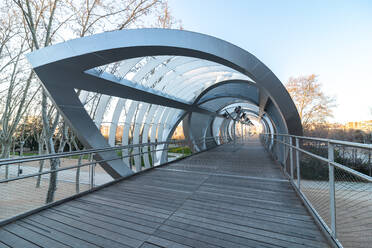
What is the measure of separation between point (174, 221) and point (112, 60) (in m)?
4.33

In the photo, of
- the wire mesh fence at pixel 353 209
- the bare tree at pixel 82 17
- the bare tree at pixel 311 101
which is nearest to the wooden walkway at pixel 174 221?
the wire mesh fence at pixel 353 209

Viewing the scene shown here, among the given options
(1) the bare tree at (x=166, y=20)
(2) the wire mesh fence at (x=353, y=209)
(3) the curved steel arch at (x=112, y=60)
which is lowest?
(2) the wire mesh fence at (x=353, y=209)

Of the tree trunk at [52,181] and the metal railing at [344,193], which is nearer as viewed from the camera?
the metal railing at [344,193]

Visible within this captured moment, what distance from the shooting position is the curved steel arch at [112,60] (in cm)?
444

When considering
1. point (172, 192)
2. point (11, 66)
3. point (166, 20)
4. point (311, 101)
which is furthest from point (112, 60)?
point (311, 101)

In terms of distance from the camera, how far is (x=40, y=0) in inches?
317

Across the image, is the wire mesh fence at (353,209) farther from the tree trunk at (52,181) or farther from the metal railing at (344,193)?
the tree trunk at (52,181)

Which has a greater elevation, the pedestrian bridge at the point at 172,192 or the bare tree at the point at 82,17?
the bare tree at the point at 82,17

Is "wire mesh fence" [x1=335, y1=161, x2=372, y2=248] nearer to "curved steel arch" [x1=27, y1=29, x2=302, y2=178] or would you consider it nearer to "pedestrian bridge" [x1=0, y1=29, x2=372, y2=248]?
"pedestrian bridge" [x1=0, y1=29, x2=372, y2=248]

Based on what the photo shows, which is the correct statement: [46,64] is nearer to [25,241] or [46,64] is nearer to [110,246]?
[25,241]

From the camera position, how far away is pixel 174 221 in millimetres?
2824

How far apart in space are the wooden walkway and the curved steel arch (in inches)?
96.8

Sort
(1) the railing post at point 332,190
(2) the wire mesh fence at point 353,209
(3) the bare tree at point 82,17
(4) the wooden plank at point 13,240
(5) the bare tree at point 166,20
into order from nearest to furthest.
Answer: (2) the wire mesh fence at point 353,209
(1) the railing post at point 332,190
(4) the wooden plank at point 13,240
(3) the bare tree at point 82,17
(5) the bare tree at point 166,20

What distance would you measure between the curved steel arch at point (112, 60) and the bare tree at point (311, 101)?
19.6 m
